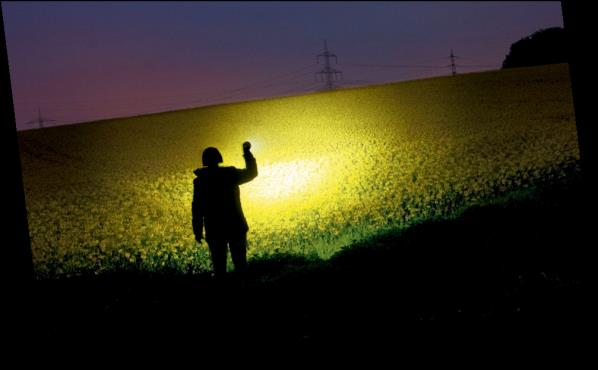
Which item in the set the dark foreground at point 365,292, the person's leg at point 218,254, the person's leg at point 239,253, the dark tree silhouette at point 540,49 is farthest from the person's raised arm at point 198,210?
the dark tree silhouette at point 540,49

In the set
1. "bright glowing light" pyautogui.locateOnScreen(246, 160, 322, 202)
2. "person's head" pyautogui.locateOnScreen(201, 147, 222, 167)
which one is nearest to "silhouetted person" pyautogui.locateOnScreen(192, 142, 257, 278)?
"person's head" pyautogui.locateOnScreen(201, 147, 222, 167)

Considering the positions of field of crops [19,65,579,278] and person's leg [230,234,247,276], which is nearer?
person's leg [230,234,247,276]

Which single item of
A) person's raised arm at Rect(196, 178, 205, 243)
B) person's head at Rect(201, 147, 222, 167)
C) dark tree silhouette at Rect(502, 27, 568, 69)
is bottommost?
person's raised arm at Rect(196, 178, 205, 243)

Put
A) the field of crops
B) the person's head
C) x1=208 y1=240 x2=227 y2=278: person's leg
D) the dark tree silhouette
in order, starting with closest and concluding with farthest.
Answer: the person's head
x1=208 y1=240 x2=227 y2=278: person's leg
the field of crops
the dark tree silhouette

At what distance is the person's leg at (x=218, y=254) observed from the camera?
271 inches

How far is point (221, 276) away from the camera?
704cm

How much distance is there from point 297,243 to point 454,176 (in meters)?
→ 6.79

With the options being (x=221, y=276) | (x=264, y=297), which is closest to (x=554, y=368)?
(x=264, y=297)

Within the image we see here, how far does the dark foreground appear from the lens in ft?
16.8

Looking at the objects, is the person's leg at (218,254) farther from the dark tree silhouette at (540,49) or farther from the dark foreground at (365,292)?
the dark tree silhouette at (540,49)

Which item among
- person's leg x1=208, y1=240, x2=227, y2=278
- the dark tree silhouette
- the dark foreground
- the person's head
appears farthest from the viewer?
the dark tree silhouette

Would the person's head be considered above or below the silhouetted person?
above

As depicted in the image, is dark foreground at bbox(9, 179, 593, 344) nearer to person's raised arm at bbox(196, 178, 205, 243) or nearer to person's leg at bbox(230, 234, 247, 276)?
person's leg at bbox(230, 234, 247, 276)

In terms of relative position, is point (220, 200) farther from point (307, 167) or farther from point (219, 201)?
point (307, 167)
